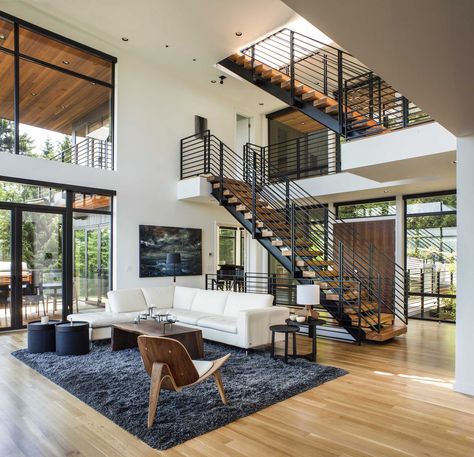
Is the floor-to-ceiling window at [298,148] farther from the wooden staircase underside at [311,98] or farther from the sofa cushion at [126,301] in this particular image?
the sofa cushion at [126,301]

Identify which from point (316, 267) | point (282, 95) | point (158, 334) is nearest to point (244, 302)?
point (316, 267)

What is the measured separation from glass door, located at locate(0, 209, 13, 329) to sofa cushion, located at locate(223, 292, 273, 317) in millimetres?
4048

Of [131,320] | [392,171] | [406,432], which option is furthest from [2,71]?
[406,432]

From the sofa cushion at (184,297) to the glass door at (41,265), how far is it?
2.30 metres

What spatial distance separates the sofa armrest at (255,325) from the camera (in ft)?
18.2

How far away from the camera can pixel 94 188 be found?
27.0 ft

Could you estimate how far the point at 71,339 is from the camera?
5492 millimetres

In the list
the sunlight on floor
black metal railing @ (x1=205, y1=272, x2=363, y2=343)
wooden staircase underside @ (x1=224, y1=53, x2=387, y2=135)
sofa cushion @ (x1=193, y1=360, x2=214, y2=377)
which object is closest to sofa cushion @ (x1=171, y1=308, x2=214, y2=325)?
black metal railing @ (x1=205, y1=272, x2=363, y2=343)

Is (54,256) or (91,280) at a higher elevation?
(54,256)

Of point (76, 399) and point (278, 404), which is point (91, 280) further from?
point (278, 404)

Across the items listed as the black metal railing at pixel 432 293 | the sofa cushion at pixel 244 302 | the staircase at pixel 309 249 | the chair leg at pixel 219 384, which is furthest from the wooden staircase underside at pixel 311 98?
the chair leg at pixel 219 384

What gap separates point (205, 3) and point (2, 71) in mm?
4133

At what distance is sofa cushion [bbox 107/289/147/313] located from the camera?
7.13 meters

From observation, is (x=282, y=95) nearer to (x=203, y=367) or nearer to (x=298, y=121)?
(x=298, y=121)
